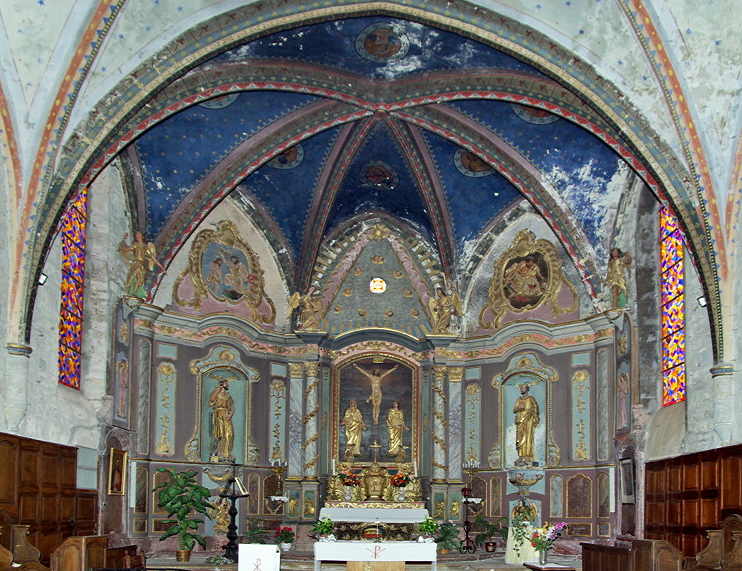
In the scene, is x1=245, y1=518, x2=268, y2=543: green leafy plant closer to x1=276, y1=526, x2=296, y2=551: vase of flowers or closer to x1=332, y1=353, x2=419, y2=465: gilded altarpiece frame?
x1=276, y1=526, x2=296, y2=551: vase of flowers

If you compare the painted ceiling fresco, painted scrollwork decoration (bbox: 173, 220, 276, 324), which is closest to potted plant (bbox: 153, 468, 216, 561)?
painted scrollwork decoration (bbox: 173, 220, 276, 324)

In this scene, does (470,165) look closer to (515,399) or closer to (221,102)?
(515,399)

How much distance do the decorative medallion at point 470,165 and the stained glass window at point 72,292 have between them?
765 centimetres

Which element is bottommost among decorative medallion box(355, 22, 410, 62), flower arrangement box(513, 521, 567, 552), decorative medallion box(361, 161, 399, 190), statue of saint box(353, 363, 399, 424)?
flower arrangement box(513, 521, 567, 552)

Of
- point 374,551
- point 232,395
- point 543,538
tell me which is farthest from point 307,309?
point 543,538

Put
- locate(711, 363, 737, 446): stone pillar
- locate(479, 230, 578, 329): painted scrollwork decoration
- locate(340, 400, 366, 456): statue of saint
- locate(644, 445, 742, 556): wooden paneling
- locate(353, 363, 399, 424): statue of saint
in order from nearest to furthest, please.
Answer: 1. locate(644, 445, 742, 556): wooden paneling
2. locate(711, 363, 737, 446): stone pillar
3. locate(479, 230, 578, 329): painted scrollwork decoration
4. locate(340, 400, 366, 456): statue of saint
5. locate(353, 363, 399, 424): statue of saint

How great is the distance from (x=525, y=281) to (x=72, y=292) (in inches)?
376

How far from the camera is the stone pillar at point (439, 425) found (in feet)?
77.2

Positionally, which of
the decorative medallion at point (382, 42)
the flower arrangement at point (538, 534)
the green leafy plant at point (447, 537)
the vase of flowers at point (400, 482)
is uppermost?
the decorative medallion at point (382, 42)

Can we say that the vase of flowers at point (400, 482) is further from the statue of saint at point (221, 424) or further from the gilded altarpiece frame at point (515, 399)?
the statue of saint at point (221, 424)

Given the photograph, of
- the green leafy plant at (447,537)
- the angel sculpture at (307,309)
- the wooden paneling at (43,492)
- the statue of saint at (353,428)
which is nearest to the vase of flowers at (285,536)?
the statue of saint at (353,428)

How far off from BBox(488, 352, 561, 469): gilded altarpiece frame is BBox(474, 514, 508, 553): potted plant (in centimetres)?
119

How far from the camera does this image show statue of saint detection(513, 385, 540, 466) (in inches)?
886

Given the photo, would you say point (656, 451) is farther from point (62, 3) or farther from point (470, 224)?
point (62, 3)
